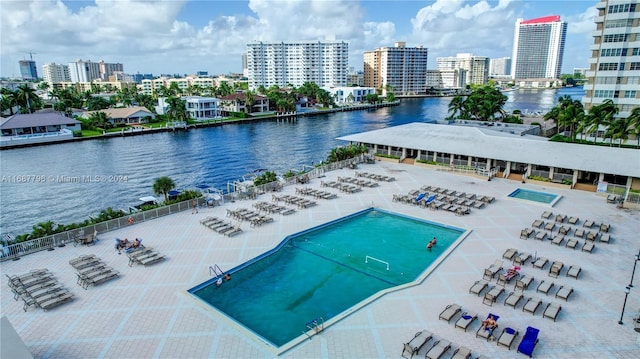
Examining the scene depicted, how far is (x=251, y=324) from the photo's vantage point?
699 inches

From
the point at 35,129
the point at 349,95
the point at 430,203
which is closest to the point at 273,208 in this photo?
the point at 430,203

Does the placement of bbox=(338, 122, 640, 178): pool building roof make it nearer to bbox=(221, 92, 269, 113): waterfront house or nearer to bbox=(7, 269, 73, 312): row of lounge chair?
bbox=(7, 269, 73, 312): row of lounge chair

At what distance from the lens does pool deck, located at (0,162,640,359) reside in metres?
15.6

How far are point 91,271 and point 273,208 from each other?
14.1 metres

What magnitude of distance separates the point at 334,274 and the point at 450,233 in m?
10.4

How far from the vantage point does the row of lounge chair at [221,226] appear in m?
27.3

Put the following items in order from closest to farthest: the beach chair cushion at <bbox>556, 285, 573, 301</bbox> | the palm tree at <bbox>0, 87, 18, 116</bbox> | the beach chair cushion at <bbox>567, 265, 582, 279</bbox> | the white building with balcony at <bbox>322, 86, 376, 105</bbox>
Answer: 1. the beach chair cushion at <bbox>556, 285, 573, 301</bbox>
2. the beach chair cushion at <bbox>567, 265, 582, 279</bbox>
3. the palm tree at <bbox>0, 87, 18, 116</bbox>
4. the white building with balcony at <bbox>322, 86, 376, 105</bbox>

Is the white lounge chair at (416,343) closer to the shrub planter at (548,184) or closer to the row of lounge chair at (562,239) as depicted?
the row of lounge chair at (562,239)

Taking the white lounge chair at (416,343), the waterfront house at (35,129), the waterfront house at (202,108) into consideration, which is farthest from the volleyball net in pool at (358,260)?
the waterfront house at (202,108)

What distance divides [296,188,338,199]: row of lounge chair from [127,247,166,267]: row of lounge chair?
15423 millimetres

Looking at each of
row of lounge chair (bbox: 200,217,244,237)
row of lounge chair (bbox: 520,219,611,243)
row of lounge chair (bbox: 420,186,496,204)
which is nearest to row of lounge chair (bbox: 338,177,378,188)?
row of lounge chair (bbox: 420,186,496,204)

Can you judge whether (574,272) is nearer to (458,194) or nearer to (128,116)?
(458,194)

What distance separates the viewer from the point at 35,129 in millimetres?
93125

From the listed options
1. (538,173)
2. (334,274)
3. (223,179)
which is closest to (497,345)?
(334,274)
